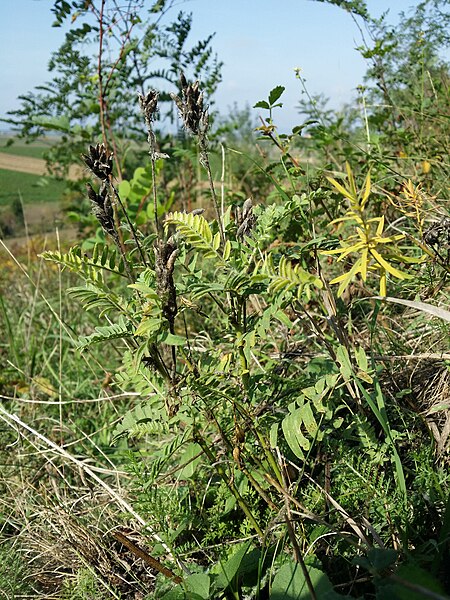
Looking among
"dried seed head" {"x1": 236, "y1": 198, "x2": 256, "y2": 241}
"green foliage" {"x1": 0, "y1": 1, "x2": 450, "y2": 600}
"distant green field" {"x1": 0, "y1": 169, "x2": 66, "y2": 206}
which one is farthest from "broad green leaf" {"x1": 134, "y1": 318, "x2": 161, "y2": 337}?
"distant green field" {"x1": 0, "y1": 169, "x2": 66, "y2": 206}

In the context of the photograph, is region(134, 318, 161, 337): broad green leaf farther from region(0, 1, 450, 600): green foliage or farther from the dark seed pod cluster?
the dark seed pod cluster

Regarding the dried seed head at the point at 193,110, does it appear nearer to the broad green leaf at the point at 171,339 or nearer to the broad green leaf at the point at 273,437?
the broad green leaf at the point at 171,339

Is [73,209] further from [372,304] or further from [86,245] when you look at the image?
[372,304]

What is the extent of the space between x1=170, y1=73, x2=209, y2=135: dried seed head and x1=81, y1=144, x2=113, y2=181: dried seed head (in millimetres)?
183

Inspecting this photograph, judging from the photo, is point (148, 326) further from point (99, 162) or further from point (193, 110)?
point (193, 110)

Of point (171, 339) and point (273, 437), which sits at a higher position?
point (171, 339)

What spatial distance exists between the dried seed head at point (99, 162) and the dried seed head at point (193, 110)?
0.18m

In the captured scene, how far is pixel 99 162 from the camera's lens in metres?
1.30

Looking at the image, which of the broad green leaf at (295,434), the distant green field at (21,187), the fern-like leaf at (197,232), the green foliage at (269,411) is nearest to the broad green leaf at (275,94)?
the green foliage at (269,411)

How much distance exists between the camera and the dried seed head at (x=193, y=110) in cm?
130

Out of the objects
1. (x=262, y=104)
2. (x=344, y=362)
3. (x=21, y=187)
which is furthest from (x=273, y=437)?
(x=21, y=187)

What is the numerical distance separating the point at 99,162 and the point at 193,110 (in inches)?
8.9

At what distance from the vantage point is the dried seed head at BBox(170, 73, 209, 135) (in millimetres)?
1303

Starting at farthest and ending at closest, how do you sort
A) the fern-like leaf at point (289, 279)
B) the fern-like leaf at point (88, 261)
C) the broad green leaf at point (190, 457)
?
1. the broad green leaf at point (190, 457)
2. the fern-like leaf at point (88, 261)
3. the fern-like leaf at point (289, 279)
